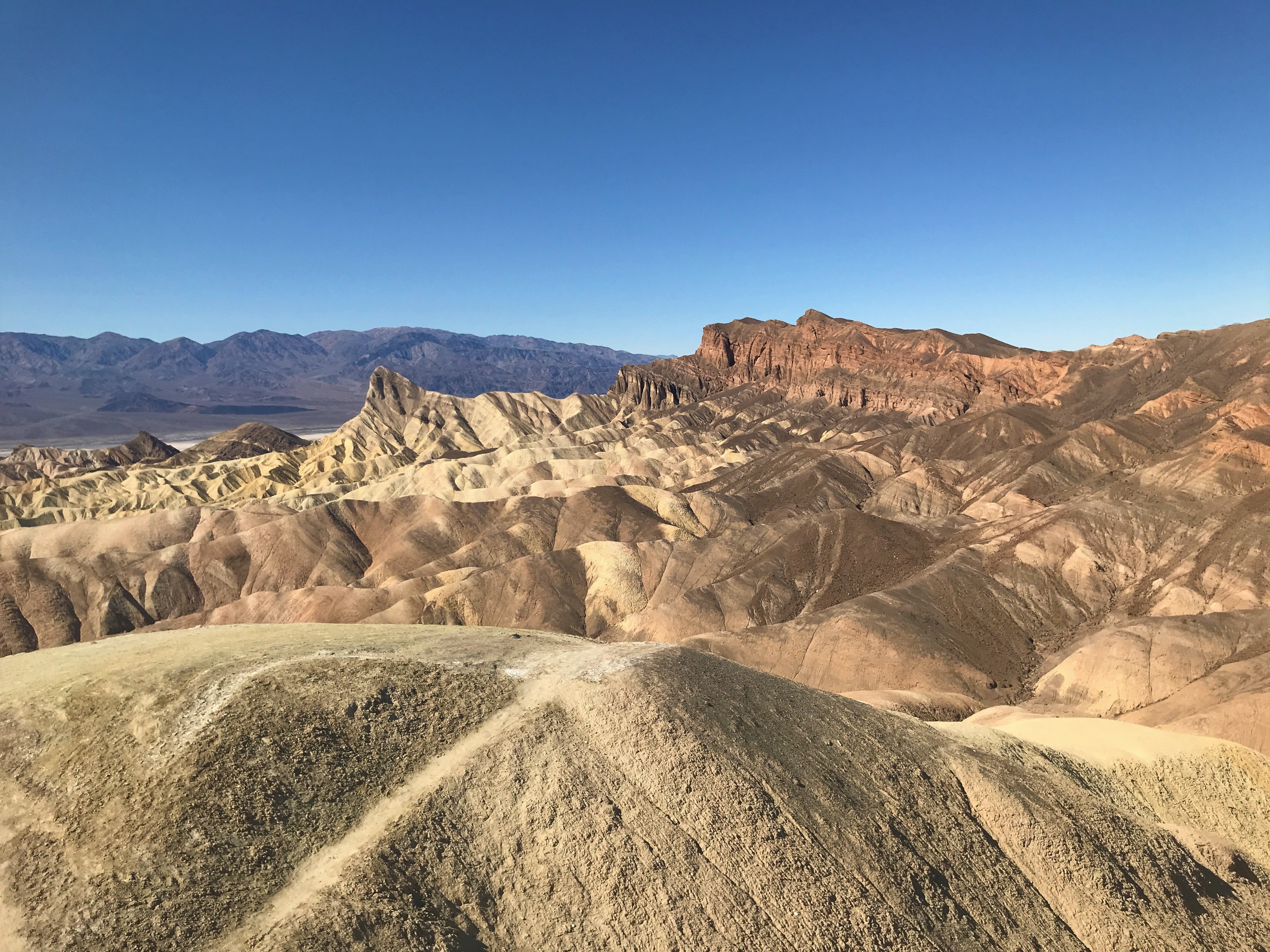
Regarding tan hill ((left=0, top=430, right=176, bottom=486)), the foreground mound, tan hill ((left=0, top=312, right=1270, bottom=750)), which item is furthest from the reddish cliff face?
the foreground mound

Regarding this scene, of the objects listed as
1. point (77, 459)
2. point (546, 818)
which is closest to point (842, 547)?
point (546, 818)

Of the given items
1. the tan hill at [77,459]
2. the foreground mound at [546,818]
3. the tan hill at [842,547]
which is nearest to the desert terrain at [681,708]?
the foreground mound at [546,818]

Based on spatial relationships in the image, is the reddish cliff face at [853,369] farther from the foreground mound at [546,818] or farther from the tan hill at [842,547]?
the foreground mound at [546,818]

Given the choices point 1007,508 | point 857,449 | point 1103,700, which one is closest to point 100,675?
point 1103,700

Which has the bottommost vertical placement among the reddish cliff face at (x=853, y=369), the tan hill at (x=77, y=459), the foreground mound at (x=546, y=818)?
the tan hill at (x=77, y=459)

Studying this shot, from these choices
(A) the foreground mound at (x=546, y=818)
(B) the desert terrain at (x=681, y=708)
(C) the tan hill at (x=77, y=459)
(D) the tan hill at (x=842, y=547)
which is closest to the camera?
(A) the foreground mound at (x=546, y=818)

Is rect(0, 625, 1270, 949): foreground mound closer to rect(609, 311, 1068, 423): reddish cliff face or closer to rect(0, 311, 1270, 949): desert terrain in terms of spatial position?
rect(0, 311, 1270, 949): desert terrain
